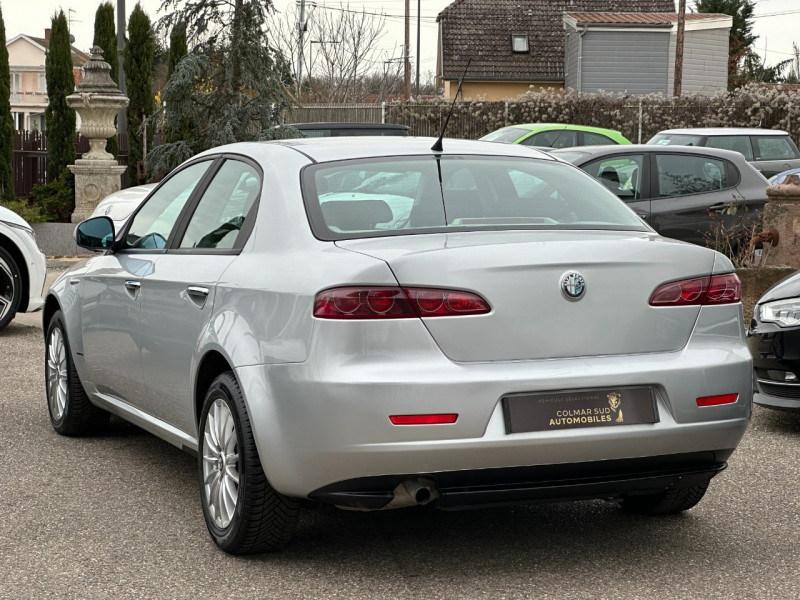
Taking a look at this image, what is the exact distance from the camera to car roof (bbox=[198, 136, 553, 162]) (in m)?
5.05

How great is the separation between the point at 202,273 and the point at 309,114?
103ft

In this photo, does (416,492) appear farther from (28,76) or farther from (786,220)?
(28,76)

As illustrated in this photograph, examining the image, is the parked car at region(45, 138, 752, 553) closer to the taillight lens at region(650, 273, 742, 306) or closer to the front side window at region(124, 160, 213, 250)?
the taillight lens at region(650, 273, 742, 306)

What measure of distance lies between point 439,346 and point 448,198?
896 mm

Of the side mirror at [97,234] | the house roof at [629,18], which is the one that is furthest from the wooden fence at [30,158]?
the house roof at [629,18]

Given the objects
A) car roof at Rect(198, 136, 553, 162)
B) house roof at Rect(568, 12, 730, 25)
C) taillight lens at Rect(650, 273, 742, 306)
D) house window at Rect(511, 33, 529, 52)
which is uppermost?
house roof at Rect(568, 12, 730, 25)

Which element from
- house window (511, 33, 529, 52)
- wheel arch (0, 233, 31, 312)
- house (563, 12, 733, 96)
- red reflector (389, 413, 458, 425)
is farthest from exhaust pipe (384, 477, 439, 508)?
house window (511, 33, 529, 52)

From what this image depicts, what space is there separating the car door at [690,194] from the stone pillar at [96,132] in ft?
34.6

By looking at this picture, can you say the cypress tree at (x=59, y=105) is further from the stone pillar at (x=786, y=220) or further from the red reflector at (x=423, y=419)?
the red reflector at (x=423, y=419)

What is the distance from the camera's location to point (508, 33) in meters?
51.8

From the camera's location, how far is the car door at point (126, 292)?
18.5 ft

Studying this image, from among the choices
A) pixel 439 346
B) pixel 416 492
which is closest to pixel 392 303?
pixel 439 346

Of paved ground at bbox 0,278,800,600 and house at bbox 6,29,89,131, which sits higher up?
house at bbox 6,29,89,131

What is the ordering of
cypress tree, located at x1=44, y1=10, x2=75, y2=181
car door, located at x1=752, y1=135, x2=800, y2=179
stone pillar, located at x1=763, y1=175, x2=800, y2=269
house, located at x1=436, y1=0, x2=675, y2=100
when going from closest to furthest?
1. stone pillar, located at x1=763, y1=175, x2=800, y2=269
2. car door, located at x1=752, y1=135, x2=800, y2=179
3. cypress tree, located at x1=44, y1=10, x2=75, y2=181
4. house, located at x1=436, y1=0, x2=675, y2=100
